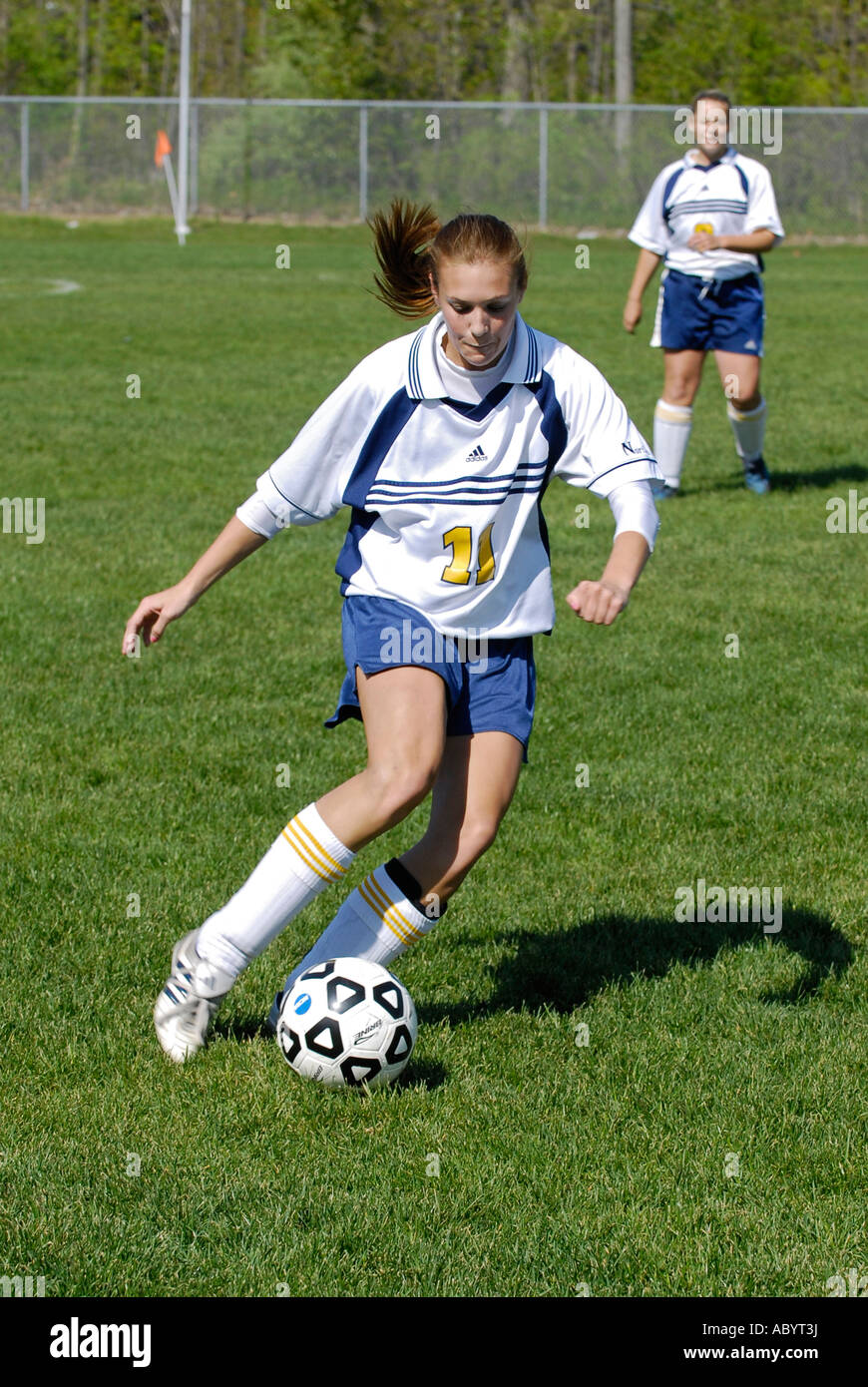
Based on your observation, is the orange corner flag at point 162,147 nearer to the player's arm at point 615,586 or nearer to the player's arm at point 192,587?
the player's arm at point 192,587

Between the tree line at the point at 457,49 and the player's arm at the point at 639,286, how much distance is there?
3660 cm

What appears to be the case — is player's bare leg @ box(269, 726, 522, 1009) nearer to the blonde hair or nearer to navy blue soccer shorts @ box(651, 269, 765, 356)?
the blonde hair

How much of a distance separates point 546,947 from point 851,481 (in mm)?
7179

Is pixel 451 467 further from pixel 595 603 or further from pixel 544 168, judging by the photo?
pixel 544 168

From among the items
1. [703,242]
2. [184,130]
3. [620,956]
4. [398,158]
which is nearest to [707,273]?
[703,242]

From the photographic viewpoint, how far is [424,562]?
3.66 metres

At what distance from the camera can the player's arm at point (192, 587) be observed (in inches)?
141

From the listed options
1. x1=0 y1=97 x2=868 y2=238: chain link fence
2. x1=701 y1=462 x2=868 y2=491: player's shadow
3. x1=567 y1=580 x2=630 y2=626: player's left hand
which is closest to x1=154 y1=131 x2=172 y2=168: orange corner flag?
x1=0 y1=97 x2=868 y2=238: chain link fence

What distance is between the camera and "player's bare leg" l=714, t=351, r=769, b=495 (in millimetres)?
10055

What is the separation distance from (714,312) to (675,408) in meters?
0.63

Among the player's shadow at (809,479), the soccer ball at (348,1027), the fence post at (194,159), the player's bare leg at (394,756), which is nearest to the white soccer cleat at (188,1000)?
the soccer ball at (348,1027)

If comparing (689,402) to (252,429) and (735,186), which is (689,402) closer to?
(735,186)

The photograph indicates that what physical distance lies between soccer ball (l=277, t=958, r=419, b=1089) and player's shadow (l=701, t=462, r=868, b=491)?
7.49m

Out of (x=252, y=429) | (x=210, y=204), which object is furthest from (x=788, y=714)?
(x=210, y=204)
